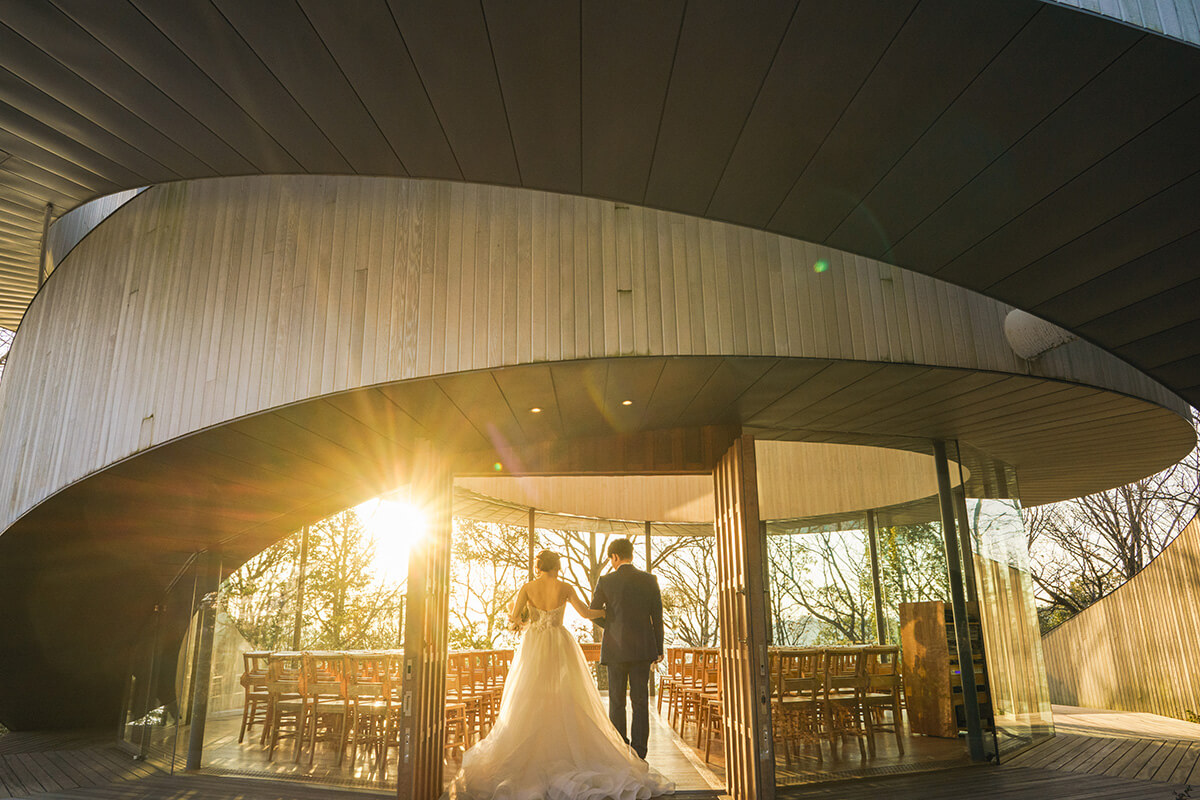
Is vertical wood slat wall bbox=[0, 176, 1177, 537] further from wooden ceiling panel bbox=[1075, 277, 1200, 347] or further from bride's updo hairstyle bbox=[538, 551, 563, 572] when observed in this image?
bride's updo hairstyle bbox=[538, 551, 563, 572]

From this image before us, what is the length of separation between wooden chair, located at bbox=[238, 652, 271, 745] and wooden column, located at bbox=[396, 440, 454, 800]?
270cm

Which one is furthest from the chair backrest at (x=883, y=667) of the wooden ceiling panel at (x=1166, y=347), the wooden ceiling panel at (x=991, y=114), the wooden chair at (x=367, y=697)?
the wooden ceiling panel at (x=991, y=114)

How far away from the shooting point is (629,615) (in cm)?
627

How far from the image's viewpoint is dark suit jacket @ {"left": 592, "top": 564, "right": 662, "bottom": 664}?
6.20 meters

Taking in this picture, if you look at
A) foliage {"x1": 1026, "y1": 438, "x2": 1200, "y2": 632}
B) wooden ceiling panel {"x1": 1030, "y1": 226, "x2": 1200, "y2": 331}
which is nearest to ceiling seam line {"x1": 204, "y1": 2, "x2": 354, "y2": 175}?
wooden ceiling panel {"x1": 1030, "y1": 226, "x2": 1200, "y2": 331}

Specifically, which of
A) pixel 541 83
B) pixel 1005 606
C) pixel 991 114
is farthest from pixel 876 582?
pixel 541 83

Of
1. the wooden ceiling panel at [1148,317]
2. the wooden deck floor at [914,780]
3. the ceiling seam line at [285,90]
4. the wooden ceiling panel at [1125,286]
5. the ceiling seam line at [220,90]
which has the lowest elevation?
the wooden deck floor at [914,780]

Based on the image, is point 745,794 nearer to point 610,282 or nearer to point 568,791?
point 568,791

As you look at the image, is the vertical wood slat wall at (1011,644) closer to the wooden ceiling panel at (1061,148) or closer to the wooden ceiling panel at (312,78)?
the wooden ceiling panel at (1061,148)

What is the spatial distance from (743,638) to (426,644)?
243cm

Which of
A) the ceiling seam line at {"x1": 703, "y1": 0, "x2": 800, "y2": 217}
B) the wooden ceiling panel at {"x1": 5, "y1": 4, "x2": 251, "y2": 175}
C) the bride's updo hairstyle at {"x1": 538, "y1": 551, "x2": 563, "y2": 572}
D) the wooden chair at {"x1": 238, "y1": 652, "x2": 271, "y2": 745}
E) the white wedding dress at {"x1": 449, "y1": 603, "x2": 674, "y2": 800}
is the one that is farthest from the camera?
the wooden chair at {"x1": 238, "y1": 652, "x2": 271, "y2": 745}

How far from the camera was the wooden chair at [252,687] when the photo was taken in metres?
7.80

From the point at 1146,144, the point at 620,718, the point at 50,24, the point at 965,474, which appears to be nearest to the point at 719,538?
the point at 620,718

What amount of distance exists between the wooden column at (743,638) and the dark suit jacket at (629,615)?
0.57 m
